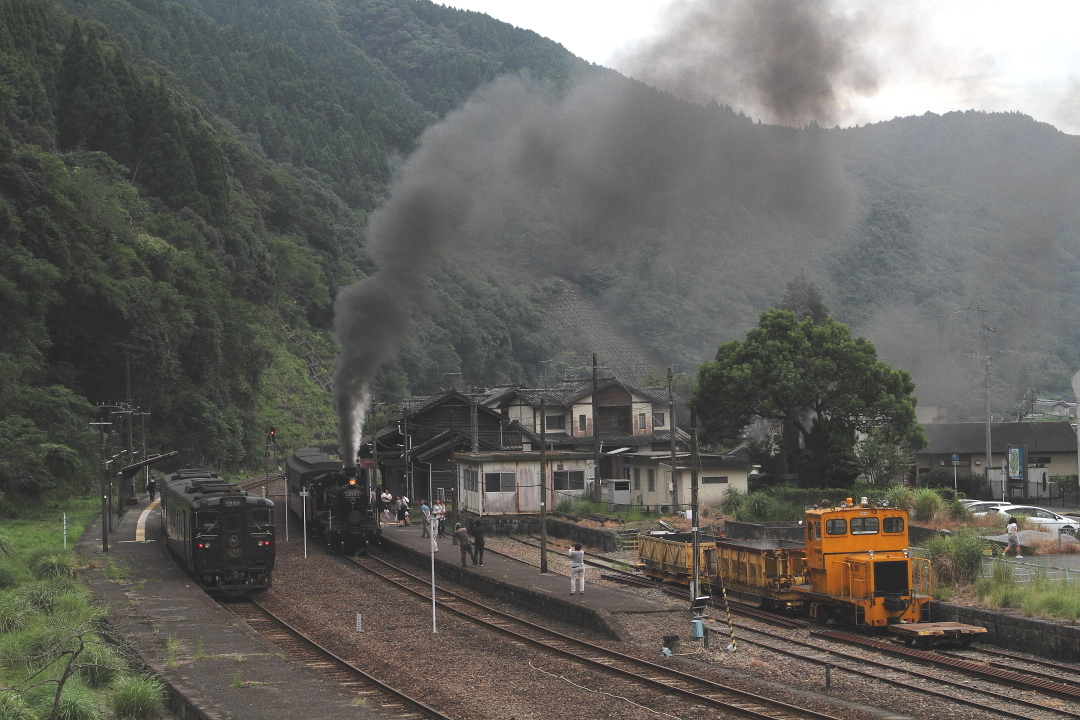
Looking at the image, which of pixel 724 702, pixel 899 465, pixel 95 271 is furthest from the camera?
pixel 95 271

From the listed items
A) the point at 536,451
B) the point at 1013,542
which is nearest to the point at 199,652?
the point at 1013,542

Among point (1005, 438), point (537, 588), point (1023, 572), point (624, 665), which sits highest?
point (1005, 438)

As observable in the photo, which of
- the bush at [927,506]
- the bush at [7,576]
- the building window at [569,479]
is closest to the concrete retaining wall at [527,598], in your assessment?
the bush at [7,576]

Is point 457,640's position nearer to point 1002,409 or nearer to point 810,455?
point 810,455

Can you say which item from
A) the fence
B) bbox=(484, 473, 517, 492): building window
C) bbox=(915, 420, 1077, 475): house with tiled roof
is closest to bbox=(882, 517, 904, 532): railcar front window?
the fence

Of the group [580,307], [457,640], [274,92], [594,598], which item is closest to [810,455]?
[594,598]

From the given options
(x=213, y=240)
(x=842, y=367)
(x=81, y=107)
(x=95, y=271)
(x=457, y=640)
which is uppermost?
(x=81, y=107)

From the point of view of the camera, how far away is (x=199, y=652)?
18328 millimetres

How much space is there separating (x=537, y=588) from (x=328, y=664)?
791 centimetres

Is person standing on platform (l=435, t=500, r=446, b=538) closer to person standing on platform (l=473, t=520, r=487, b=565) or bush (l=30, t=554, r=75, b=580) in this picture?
person standing on platform (l=473, t=520, r=487, b=565)

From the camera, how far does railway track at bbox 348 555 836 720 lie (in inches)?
594

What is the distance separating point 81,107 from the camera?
76.0 m

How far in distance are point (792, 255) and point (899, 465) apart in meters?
120

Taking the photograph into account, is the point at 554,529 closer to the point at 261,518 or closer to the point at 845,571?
the point at 261,518
